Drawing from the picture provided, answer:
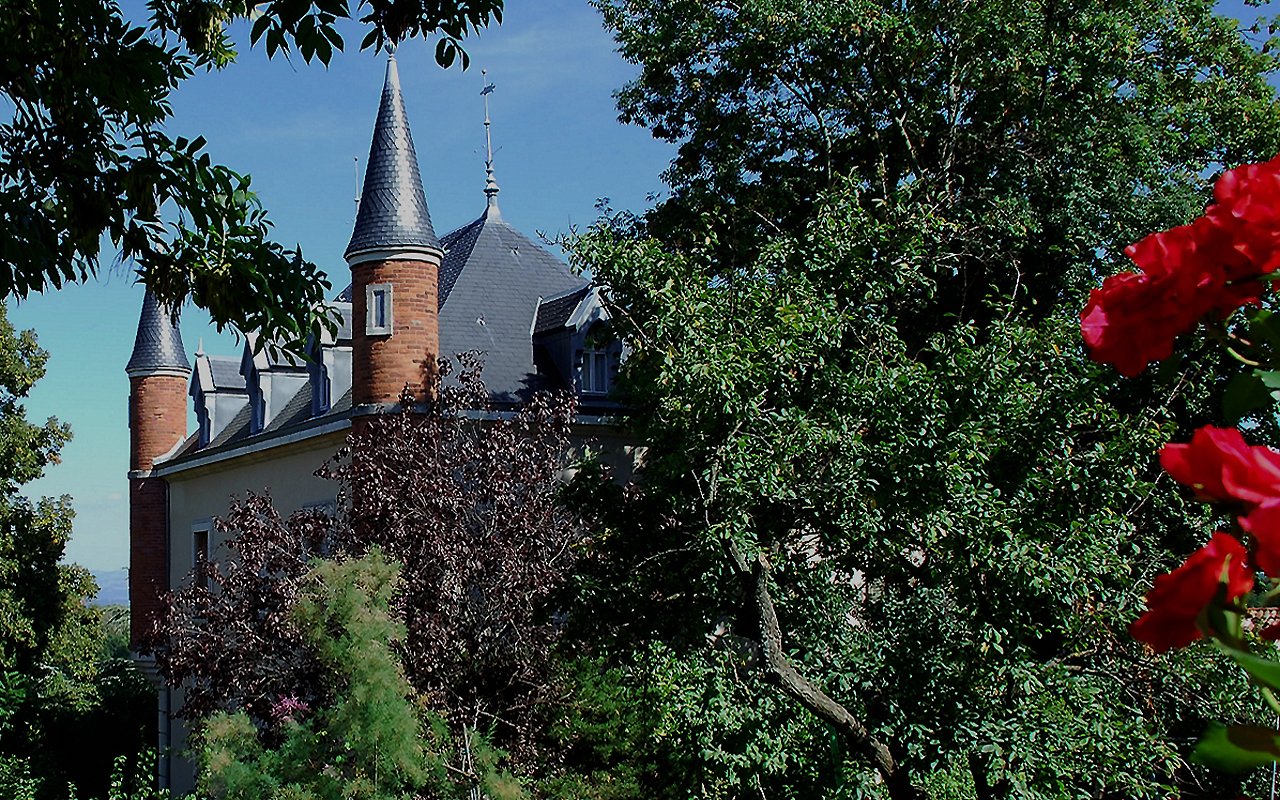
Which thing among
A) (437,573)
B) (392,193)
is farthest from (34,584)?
(437,573)

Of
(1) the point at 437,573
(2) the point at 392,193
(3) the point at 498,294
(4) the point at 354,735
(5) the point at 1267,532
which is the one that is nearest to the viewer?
(5) the point at 1267,532

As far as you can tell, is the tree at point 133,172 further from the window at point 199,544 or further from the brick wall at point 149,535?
the brick wall at point 149,535

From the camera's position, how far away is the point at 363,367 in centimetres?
1775

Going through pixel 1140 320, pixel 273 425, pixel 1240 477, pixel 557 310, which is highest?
pixel 557 310

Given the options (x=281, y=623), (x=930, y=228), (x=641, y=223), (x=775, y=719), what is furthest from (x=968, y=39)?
(x=281, y=623)

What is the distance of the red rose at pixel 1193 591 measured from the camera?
1150 millimetres

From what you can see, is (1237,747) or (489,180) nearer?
(1237,747)

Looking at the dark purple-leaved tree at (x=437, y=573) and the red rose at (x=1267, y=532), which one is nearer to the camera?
the red rose at (x=1267, y=532)

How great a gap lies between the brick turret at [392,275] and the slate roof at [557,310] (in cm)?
225

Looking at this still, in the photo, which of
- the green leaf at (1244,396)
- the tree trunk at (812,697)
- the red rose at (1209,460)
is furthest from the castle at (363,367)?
the red rose at (1209,460)

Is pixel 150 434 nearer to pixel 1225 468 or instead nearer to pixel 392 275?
pixel 392 275

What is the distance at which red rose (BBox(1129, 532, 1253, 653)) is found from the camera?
3.77 ft

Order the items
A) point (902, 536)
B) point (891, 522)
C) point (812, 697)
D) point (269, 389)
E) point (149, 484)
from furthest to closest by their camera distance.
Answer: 1. point (149, 484)
2. point (269, 389)
3. point (902, 536)
4. point (891, 522)
5. point (812, 697)

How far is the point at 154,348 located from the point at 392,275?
1135 centimetres
